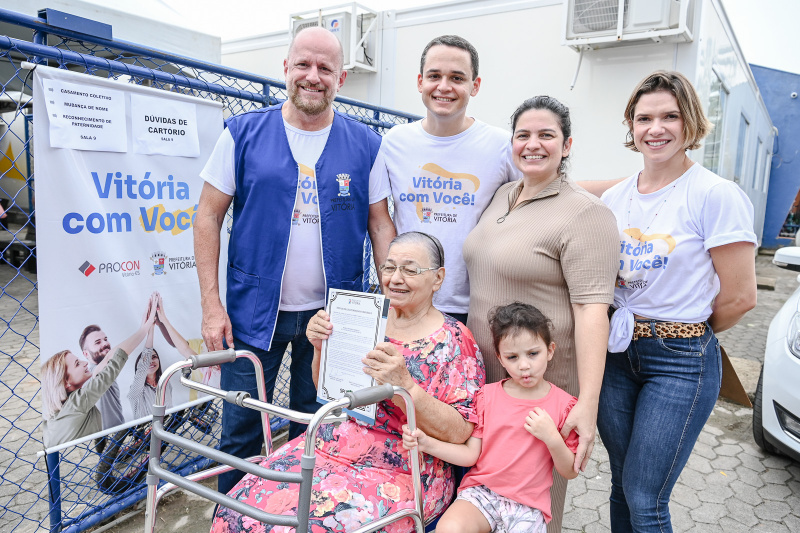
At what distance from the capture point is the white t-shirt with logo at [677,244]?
1.77 meters

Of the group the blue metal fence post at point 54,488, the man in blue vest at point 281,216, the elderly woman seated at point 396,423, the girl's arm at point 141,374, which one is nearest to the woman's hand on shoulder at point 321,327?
the elderly woman seated at point 396,423

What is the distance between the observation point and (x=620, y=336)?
1.88 m

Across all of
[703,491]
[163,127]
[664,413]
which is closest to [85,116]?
[163,127]

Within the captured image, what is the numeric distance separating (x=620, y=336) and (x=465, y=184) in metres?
0.91

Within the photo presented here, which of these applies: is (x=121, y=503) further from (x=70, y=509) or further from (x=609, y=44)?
(x=609, y=44)

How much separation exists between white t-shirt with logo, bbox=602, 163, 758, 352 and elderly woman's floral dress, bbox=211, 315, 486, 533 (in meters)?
0.57

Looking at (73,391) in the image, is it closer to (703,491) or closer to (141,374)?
(141,374)

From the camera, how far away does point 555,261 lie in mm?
1918

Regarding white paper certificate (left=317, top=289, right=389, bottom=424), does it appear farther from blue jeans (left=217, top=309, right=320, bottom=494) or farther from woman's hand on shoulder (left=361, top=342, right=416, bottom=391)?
blue jeans (left=217, top=309, right=320, bottom=494)

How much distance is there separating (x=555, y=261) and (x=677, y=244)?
41 cm

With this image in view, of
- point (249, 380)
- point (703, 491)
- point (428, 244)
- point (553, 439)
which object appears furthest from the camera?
point (703, 491)

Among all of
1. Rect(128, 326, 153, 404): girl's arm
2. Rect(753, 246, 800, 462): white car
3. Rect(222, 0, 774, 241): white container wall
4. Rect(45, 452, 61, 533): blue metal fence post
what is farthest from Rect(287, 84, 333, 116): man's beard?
Rect(222, 0, 774, 241): white container wall

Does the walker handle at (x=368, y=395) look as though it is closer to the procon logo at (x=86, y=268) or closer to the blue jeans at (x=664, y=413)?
the blue jeans at (x=664, y=413)

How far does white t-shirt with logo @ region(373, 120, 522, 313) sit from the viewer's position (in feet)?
7.65
